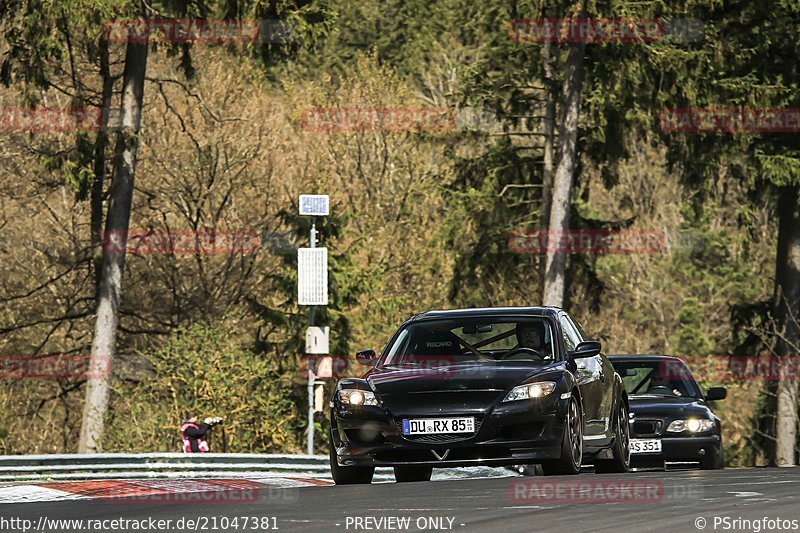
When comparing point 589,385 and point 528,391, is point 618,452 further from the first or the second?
point 528,391

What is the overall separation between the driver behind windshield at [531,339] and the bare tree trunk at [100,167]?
16842 mm

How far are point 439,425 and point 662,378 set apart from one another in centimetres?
801

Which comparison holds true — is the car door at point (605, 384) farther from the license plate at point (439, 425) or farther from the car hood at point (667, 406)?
the car hood at point (667, 406)

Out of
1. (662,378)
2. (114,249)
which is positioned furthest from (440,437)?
(114,249)

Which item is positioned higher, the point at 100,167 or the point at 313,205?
the point at 100,167

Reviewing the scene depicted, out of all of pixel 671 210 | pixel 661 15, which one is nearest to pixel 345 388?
pixel 661 15

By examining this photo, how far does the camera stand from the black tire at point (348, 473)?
13.8 m

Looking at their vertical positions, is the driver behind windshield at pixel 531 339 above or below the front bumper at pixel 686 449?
above

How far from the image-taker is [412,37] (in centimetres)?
5825

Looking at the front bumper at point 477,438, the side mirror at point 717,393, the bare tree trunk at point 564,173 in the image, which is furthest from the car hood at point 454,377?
the bare tree trunk at point 564,173

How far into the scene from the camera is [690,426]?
18.9 meters

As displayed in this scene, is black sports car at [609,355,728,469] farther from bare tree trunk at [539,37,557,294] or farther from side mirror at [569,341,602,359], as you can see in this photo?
bare tree trunk at [539,37,557,294]

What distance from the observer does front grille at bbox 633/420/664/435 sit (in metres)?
18.9

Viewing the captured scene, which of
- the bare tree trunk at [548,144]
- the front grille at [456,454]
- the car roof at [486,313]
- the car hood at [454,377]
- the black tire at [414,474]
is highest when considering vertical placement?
the bare tree trunk at [548,144]
